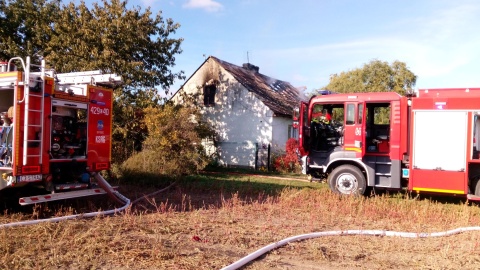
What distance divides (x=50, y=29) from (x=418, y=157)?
50.9ft

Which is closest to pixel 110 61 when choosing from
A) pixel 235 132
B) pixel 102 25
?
pixel 102 25

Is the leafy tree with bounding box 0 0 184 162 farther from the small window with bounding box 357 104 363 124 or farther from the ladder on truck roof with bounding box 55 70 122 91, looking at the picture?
the small window with bounding box 357 104 363 124

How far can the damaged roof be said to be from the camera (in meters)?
22.0

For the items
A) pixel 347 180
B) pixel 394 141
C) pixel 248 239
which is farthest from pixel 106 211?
pixel 394 141

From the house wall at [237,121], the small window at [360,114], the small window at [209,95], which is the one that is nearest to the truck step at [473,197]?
the small window at [360,114]

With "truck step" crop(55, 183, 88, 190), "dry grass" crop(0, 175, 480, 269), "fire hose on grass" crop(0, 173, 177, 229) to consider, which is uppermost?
"truck step" crop(55, 183, 88, 190)

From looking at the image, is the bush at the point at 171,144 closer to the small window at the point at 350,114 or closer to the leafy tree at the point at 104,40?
the leafy tree at the point at 104,40

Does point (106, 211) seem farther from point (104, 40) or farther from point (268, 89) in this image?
point (268, 89)

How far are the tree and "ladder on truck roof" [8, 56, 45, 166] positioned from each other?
26.3 meters

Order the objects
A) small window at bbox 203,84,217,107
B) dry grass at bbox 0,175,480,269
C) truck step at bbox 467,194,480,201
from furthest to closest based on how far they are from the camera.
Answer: small window at bbox 203,84,217,107 → truck step at bbox 467,194,480,201 → dry grass at bbox 0,175,480,269

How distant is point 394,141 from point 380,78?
A: 21.9 m

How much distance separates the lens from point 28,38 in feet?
68.7

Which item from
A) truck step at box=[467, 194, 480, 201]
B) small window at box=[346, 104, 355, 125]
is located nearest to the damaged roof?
small window at box=[346, 104, 355, 125]

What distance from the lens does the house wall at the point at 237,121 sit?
70.2 feet
